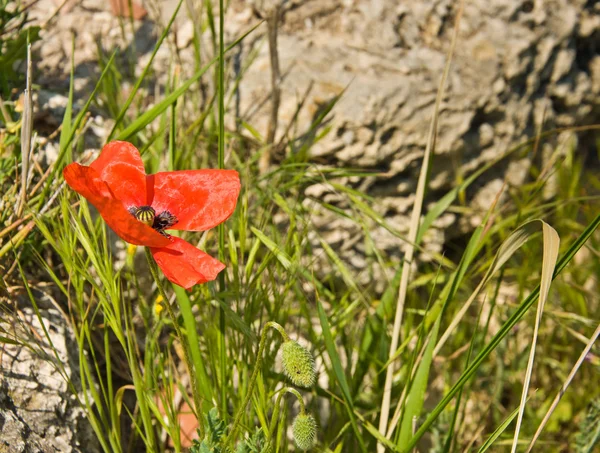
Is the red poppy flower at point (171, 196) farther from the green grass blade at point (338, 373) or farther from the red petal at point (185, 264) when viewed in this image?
the green grass blade at point (338, 373)

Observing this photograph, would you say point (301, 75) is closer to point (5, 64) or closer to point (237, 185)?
point (5, 64)

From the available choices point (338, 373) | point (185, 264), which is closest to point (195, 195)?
point (185, 264)

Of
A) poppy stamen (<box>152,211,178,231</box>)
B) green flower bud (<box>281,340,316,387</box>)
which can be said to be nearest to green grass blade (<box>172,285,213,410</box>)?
poppy stamen (<box>152,211,178,231</box>)

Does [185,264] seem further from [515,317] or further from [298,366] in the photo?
[515,317]

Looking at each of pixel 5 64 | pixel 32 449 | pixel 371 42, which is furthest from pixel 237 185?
pixel 371 42

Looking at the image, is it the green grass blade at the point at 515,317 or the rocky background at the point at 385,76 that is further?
the rocky background at the point at 385,76

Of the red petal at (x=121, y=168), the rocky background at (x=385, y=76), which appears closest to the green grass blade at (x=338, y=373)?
the red petal at (x=121, y=168)
